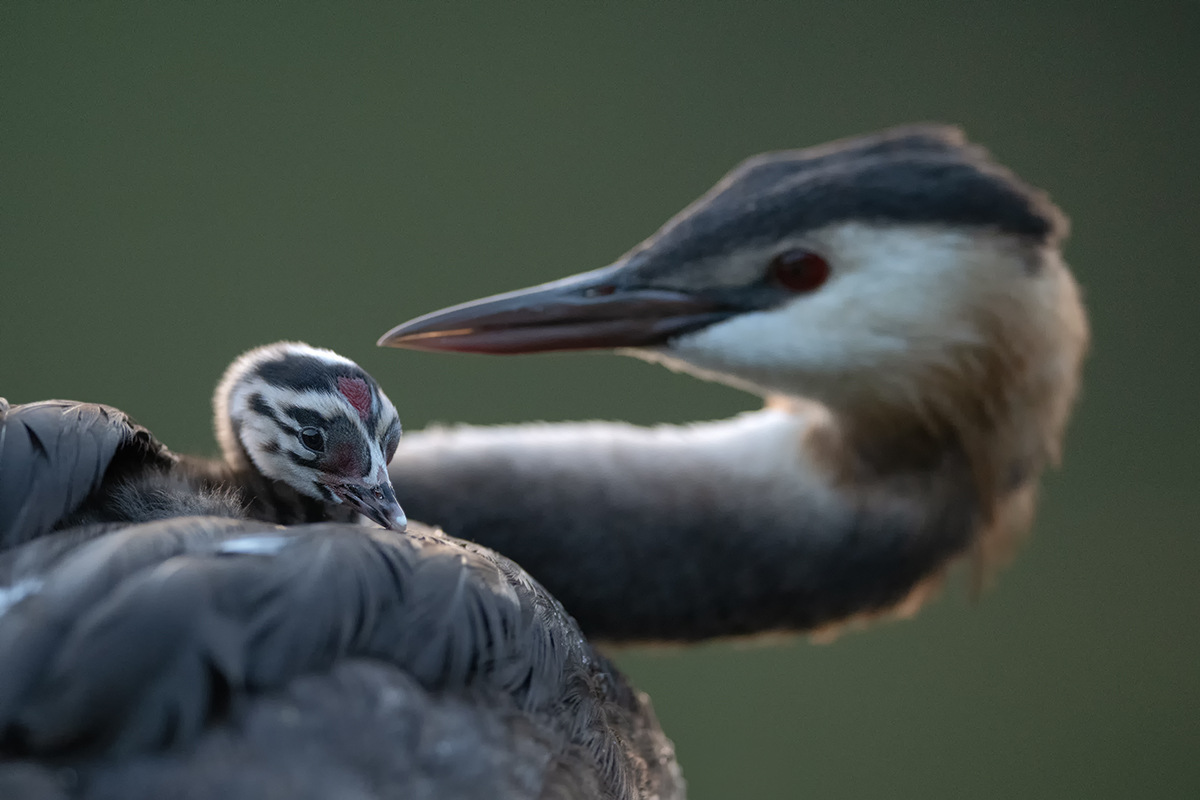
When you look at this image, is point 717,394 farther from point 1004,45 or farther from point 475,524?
point 475,524

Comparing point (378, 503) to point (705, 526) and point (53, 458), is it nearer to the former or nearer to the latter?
point (53, 458)

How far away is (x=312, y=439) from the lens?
0.75m

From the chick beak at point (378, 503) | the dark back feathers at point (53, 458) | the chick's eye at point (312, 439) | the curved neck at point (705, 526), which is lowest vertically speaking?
the curved neck at point (705, 526)

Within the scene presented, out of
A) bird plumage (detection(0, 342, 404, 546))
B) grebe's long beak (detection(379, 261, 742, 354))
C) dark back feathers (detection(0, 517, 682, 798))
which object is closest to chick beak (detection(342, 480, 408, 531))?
bird plumage (detection(0, 342, 404, 546))

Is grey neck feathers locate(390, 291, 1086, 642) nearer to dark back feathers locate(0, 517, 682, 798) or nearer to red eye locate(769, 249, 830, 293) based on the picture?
red eye locate(769, 249, 830, 293)

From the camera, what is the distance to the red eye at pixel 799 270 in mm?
986

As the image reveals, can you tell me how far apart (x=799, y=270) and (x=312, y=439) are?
1.53ft

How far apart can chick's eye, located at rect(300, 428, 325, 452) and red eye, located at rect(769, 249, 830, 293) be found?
0.44 meters

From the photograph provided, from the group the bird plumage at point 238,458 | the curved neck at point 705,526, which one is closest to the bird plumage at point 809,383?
the curved neck at point 705,526

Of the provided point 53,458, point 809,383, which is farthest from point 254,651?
point 809,383

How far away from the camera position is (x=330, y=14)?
2340mm

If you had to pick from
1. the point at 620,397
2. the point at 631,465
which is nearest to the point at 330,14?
the point at 620,397

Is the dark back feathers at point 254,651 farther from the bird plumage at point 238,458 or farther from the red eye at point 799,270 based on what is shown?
the red eye at point 799,270

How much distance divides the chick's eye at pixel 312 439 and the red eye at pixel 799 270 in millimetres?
445
